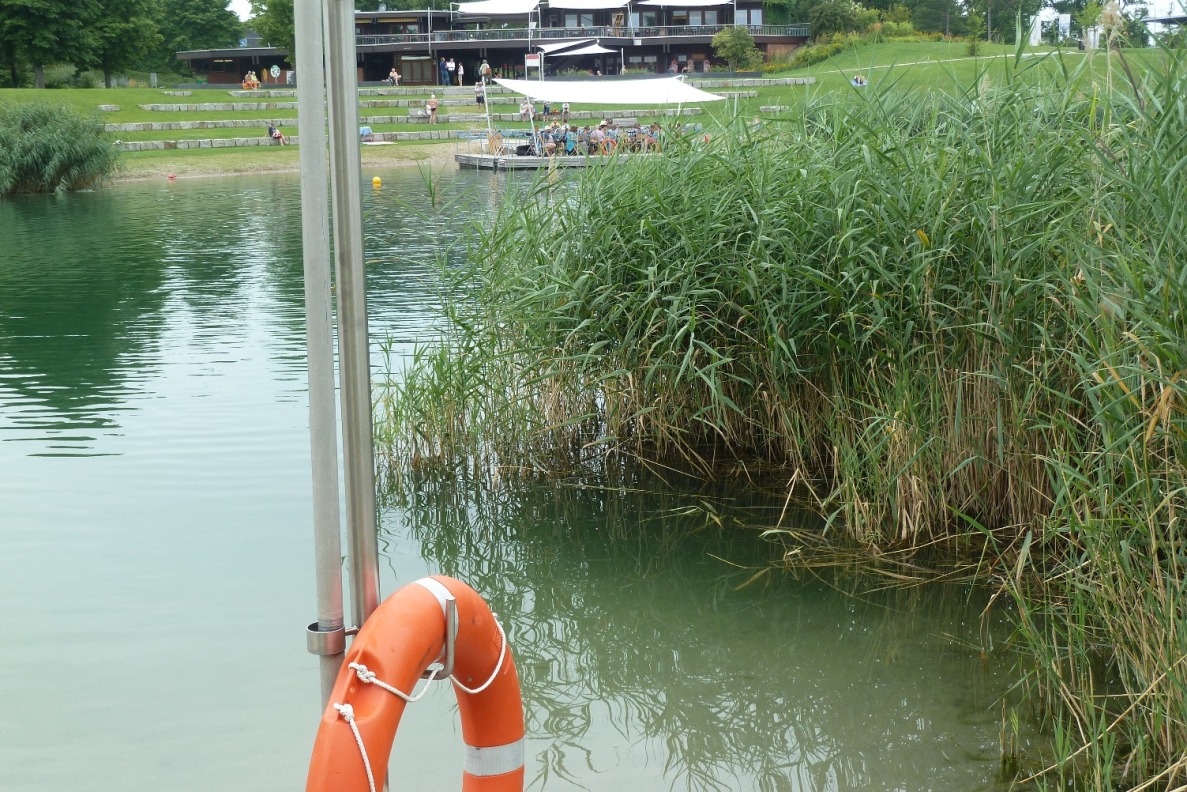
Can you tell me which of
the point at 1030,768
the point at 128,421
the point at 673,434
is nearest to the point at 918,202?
the point at 673,434

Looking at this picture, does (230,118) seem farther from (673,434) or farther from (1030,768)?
(1030,768)

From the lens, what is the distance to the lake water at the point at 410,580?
11.7ft

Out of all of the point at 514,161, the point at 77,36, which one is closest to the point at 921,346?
the point at 514,161

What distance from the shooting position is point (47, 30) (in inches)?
1697

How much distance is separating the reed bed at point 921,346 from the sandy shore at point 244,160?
79.0ft

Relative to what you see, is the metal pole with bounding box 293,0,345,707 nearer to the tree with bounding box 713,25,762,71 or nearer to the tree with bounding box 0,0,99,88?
the tree with bounding box 0,0,99,88

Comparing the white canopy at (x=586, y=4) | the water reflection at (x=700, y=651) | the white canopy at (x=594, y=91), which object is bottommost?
the water reflection at (x=700, y=651)

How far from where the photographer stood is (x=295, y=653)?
14.2 ft

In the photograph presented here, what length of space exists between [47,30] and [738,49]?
27695mm

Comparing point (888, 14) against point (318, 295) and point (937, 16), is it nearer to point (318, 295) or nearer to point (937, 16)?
point (937, 16)

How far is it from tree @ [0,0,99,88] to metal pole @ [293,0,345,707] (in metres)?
45.5

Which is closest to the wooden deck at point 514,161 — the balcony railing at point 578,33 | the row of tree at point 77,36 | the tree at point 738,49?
the row of tree at point 77,36

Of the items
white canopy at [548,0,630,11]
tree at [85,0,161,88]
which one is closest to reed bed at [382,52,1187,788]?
tree at [85,0,161,88]

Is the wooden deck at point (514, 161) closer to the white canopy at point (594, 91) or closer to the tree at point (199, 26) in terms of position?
the white canopy at point (594, 91)
